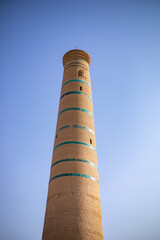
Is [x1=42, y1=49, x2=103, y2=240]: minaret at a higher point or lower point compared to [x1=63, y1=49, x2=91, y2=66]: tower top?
lower

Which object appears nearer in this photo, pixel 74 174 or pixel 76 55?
pixel 74 174

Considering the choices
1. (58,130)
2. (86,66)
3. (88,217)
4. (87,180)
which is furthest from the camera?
(86,66)

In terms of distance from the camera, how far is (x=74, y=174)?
35.7 ft

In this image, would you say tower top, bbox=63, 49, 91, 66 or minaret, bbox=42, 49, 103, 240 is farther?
tower top, bbox=63, 49, 91, 66

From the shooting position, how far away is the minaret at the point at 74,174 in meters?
9.69

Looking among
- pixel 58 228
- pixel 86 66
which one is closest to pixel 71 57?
pixel 86 66

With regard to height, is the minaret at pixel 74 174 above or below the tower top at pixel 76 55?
below

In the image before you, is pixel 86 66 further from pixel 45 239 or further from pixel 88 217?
pixel 45 239

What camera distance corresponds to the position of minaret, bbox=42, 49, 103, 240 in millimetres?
9688

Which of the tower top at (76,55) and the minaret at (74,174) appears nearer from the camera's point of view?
the minaret at (74,174)

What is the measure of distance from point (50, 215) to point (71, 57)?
11480 millimetres

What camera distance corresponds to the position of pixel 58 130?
1328 cm

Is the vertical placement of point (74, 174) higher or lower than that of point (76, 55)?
lower

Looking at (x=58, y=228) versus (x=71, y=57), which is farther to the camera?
(x=71, y=57)
